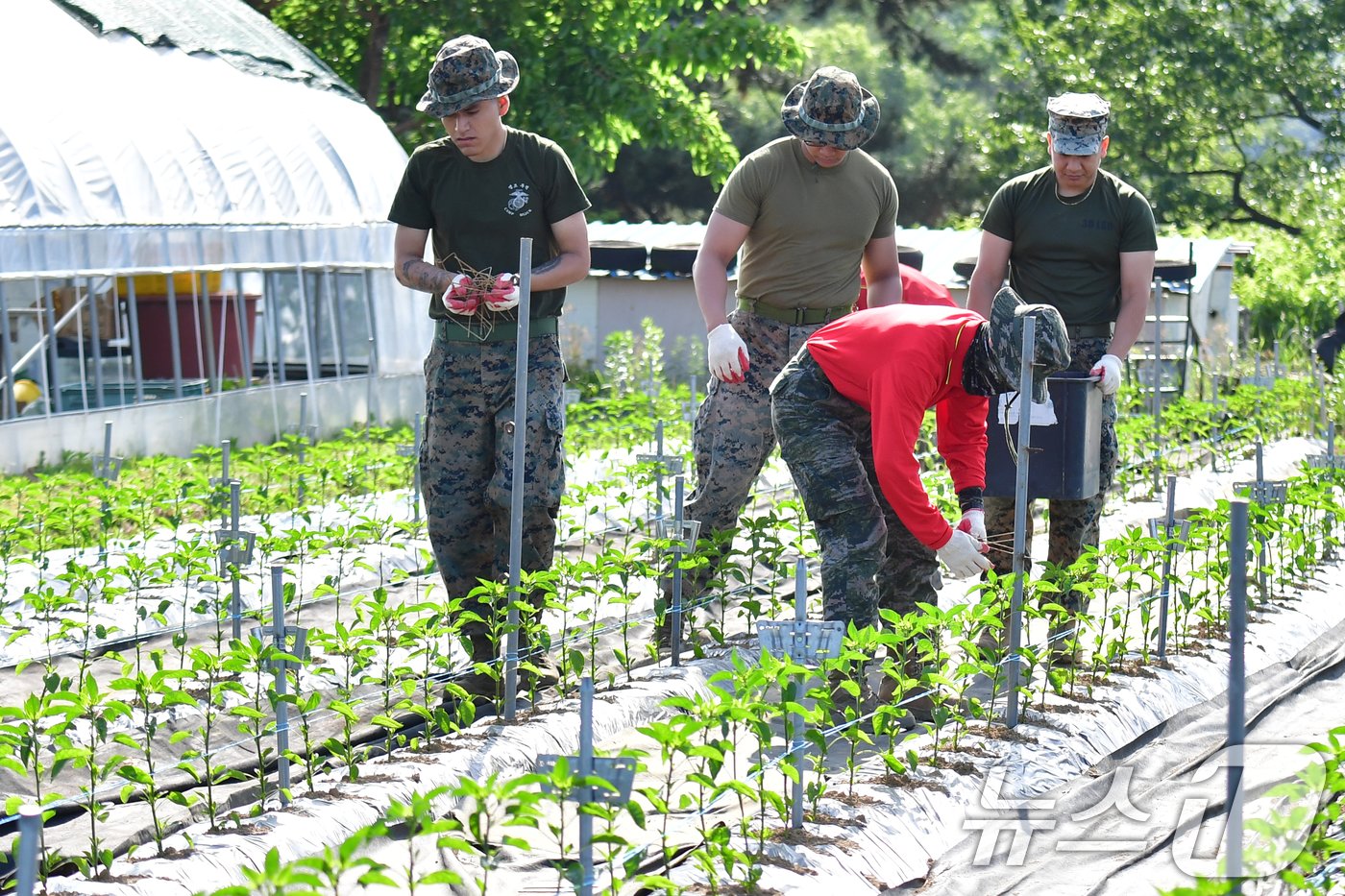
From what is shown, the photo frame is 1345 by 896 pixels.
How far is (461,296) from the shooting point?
4.48 m

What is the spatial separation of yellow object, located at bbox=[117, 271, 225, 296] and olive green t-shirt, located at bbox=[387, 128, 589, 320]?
6.15 m

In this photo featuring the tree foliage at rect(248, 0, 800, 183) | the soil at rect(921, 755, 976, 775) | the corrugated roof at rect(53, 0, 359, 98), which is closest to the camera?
the soil at rect(921, 755, 976, 775)

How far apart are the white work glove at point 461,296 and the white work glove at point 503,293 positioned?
0.04 m

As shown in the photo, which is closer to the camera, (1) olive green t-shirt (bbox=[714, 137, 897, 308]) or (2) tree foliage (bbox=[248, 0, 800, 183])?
(1) olive green t-shirt (bbox=[714, 137, 897, 308])

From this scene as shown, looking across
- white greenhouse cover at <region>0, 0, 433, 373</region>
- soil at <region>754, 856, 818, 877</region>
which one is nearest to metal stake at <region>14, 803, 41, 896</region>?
soil at <region>754, 856, 818, 877</region>

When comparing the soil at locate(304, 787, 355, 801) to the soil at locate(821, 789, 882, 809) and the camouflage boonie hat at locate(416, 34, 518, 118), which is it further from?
the camouflage boonie hat at locate(416, 34, 518, 118)

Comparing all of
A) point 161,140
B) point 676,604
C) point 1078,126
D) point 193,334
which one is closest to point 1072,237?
point 1078,126

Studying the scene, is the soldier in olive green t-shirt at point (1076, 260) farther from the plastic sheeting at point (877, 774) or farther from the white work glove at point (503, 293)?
the white work glove at point (503, 293)

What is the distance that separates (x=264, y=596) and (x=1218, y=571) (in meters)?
3.25

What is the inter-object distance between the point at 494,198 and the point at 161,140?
6488mm

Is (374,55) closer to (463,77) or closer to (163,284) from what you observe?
(163,284)

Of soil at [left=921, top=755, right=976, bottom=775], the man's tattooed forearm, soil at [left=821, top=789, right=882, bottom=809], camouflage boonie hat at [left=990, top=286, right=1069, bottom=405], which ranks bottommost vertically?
soil at [left=921, top=755, right=976, bottom=775]

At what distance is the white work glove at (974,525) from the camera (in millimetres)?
4121

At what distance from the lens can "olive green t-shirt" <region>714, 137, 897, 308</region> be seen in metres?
4.98
